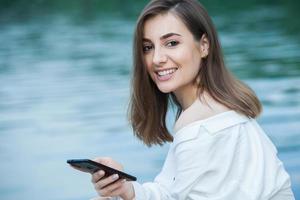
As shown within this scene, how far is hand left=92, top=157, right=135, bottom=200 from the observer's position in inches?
71.4

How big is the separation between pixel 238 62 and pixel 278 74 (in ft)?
2.21

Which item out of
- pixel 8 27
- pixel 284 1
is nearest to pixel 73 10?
pixel 8 27

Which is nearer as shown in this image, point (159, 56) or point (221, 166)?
point (221, 166)

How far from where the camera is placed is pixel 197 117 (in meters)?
1.80

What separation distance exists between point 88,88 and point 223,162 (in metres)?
4.56

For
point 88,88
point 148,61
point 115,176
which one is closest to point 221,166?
point 115,176

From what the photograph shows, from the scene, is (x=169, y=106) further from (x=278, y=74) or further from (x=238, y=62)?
(x=238, y=62)

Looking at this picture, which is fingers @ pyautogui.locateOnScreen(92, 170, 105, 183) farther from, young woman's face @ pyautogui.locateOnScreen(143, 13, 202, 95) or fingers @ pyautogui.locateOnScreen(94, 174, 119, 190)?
young woman's face @ pyautogui.locateOnScreen(143, 13, 202, 95)

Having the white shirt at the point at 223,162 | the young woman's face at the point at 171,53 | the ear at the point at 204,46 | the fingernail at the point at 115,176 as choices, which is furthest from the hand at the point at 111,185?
the ear at the point at 204,46

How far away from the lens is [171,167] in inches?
79.1

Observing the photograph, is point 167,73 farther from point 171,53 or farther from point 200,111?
point 200,111

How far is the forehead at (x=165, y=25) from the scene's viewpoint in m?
1.89

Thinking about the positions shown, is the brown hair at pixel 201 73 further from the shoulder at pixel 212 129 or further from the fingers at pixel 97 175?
the fingers at pixel 97 175

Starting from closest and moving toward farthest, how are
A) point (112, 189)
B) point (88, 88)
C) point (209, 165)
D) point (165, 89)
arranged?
1. point (209, 165)
2. point (112, 189)
3. point (165, 89)
4. point (88, 88)
